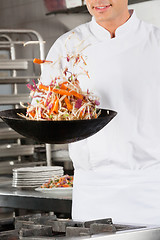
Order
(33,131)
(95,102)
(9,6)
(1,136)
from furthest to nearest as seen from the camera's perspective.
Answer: (9,6) < (1,136) < (95,102) < (33,131)

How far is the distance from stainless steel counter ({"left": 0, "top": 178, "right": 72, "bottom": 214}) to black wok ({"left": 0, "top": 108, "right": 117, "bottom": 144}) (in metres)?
1.28

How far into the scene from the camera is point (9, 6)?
25.5 ft

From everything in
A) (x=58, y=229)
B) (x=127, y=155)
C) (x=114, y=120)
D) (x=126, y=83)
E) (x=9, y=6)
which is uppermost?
(x=9, y=6)

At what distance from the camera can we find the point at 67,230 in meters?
1.56

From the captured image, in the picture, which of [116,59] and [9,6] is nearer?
[116,59]

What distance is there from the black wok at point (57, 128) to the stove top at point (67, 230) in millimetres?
260

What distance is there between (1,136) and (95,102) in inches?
161

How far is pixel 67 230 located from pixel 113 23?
0.85m

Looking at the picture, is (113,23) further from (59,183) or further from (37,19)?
(37,19)

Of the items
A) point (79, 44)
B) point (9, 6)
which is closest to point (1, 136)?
point (9, 6)

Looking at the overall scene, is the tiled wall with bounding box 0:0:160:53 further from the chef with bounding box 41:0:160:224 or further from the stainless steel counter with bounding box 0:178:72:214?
the chef with bounding box 41:0:160:224

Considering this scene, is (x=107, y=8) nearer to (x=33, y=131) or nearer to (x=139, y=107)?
(x=139, y=107)

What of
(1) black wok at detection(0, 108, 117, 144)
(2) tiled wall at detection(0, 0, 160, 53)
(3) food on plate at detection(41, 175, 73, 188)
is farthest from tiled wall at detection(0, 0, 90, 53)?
(1) black wok at detection(0, 108, 117, 144)

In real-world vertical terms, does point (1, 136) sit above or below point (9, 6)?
below
